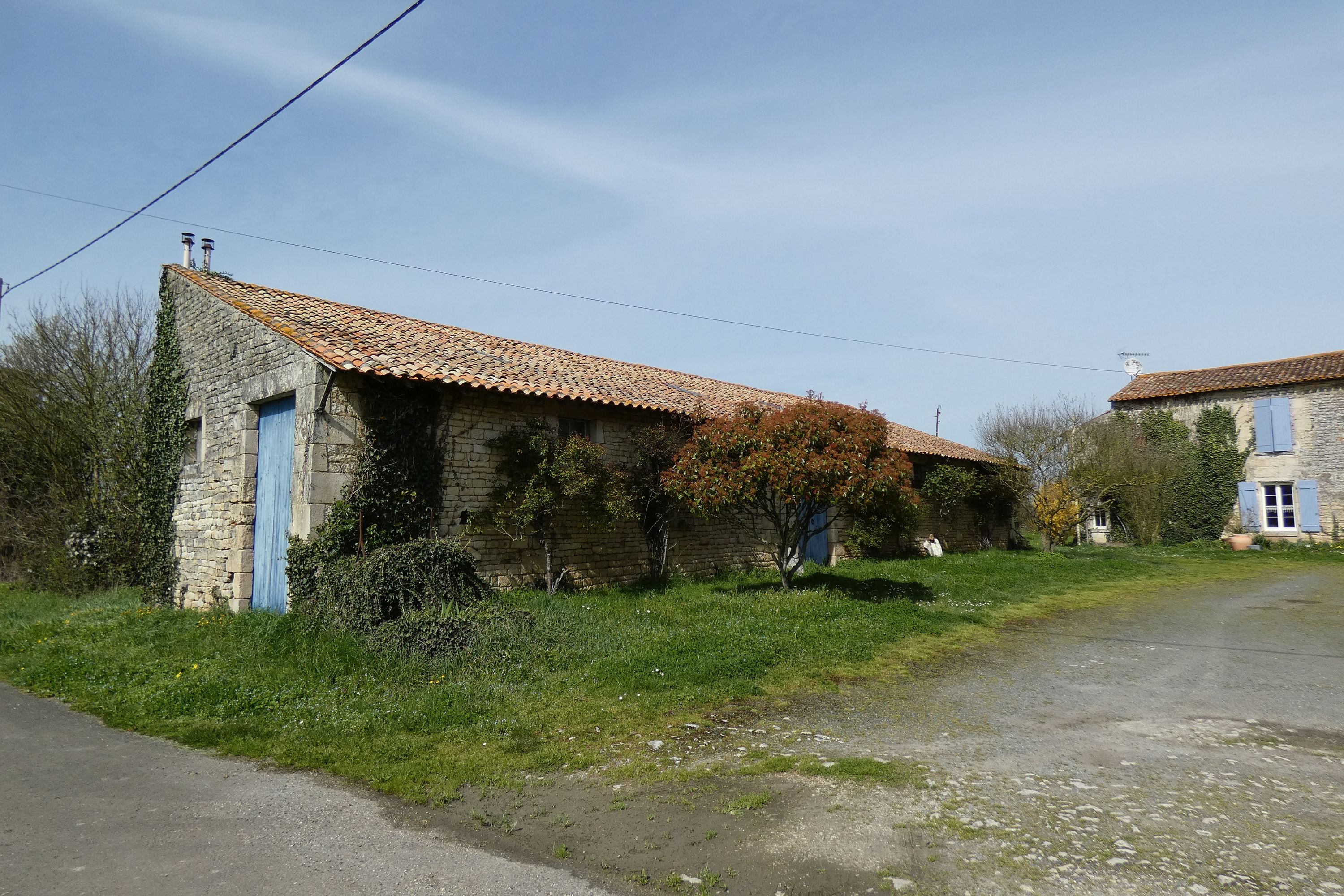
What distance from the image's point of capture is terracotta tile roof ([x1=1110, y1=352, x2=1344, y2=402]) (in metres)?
22.8

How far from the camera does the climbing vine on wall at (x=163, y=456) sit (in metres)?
13.0

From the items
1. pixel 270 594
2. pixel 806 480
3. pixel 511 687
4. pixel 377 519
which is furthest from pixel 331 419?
pixel 806 480

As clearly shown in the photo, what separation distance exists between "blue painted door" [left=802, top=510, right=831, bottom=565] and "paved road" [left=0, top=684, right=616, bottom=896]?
45.3 ft

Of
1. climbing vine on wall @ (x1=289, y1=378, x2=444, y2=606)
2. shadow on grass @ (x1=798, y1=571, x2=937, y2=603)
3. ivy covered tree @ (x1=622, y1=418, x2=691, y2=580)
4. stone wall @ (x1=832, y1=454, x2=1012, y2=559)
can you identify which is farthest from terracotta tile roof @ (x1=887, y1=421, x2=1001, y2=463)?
climbing vine on wall @ (x1=289, y1=378, x2=444, y2=606)

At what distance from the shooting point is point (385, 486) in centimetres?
1021

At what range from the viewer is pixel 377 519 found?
33.3 feet

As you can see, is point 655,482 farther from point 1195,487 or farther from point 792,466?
point 1195,487

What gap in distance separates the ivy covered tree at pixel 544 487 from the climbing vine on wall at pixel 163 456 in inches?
239

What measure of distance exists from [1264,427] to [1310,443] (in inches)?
46.1

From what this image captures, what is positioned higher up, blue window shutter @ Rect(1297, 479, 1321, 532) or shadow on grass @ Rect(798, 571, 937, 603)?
blue window shutter @ Rect(1297, 479, 1321, 532)

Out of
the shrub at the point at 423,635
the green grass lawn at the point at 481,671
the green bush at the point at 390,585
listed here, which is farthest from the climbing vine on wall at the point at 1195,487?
the shrub at the point at 423,635

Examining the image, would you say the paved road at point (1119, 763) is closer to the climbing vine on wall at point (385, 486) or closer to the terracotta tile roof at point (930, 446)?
the climbing vine on wall at point (385, 486)

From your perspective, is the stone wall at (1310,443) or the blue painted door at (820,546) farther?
the stone wall at (1310,443)

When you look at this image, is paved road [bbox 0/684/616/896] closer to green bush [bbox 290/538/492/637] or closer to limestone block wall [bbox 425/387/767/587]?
green bush [bbox 290/538/492/637]
